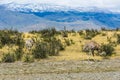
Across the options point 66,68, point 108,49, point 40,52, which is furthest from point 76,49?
point 66,68

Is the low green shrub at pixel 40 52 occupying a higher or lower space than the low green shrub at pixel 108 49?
higher

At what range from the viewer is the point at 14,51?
3866 centimetres

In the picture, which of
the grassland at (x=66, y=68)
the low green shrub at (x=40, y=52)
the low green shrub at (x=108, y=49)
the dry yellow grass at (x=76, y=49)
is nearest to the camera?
the grassland at (x=66, y=68)

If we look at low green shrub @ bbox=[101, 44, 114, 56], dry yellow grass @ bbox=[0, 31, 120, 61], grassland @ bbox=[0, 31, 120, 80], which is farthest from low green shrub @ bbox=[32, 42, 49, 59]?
low green shrub @ bbox=[101, 44, 114, 56]

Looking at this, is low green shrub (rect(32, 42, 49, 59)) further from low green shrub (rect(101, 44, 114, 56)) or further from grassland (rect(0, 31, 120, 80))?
low green shrub (rect(101, 44, 114, 56))

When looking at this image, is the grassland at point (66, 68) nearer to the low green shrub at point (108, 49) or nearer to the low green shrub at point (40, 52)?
the low green shrub at point (108, 49)

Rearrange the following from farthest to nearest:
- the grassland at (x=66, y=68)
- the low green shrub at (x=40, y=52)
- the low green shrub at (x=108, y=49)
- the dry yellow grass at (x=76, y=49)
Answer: the low green shrub at (x=108, y=49) → the dry yellow grass at (x=76, y=49) → the low green shrub at (x=40, y=52) → the grassland at (x=66, y=68)

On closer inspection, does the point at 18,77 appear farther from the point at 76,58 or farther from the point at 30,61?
the point at 76,58

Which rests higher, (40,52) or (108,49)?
(40,52)

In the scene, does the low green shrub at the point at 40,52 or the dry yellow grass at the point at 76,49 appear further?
the dry yellow grass at the point at 76,49

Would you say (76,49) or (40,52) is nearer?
(40,52)

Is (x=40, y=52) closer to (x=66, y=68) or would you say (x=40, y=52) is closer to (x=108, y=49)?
(x=108, y=49)

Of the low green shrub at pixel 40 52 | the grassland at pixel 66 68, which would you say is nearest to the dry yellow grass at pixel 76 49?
the grassland at pixel 66 68

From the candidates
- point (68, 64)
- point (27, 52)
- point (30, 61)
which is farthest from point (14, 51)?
point (68, 64)
